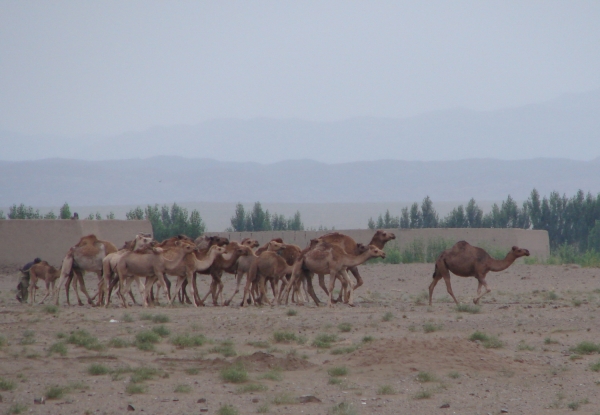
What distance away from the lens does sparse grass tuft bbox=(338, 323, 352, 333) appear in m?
17.0

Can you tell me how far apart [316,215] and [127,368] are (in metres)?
156

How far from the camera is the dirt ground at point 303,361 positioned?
1080 centimetres

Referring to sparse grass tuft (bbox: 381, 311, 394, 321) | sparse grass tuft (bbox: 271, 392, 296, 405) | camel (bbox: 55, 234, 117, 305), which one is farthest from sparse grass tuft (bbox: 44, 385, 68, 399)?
camel (bbox: 55, 234, 117, 305)

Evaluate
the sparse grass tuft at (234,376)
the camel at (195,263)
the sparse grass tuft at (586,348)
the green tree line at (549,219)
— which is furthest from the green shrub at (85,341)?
the green tree line at (549,219)

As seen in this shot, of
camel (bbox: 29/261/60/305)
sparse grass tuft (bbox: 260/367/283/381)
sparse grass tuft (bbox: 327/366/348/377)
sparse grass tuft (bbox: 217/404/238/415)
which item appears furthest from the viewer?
camel (bbox: 29/261/60/305)

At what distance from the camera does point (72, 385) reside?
1152 centimetres

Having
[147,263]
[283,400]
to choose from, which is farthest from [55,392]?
[147,263]

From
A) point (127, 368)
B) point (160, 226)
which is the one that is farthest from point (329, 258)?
point (160, 226)

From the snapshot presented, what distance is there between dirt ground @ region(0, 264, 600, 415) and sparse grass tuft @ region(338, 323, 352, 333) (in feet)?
0.22

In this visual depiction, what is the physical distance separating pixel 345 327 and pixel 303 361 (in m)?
4.00

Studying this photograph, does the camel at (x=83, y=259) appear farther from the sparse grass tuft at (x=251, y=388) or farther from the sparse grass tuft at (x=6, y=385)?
the sparse grass tuft at (x=251, y=388)

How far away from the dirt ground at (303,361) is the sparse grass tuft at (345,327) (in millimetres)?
66

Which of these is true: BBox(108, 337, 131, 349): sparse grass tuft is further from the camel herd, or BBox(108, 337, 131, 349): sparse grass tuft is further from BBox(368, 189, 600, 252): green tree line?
BBox(368, 189, 600, 252): green tree line

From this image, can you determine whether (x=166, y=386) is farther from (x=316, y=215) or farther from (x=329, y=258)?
(x=316, y=215)
